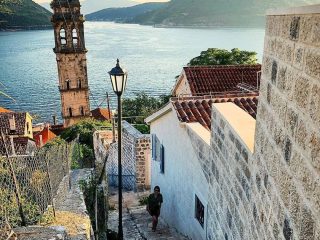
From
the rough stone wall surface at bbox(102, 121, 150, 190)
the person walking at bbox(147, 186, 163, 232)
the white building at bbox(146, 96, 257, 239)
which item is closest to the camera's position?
the white building at bbox(146, 96, 257, 239)

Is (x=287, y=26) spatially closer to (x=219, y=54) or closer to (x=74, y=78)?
(x=219, y=54)

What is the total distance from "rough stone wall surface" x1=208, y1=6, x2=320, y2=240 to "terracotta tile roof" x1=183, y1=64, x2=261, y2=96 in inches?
488

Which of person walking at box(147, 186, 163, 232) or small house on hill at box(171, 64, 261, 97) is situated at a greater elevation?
small house on hill at box(171, 64, 261, 97)

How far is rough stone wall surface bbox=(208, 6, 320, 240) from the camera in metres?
1.92

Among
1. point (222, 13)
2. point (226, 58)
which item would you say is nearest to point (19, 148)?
point (226, 58)

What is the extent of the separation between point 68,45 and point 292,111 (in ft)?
115

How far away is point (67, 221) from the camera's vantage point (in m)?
5.68

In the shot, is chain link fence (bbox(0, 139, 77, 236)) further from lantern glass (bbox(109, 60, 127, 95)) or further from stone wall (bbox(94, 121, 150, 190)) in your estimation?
stone wall (bbox(94, 121, 150, 190))

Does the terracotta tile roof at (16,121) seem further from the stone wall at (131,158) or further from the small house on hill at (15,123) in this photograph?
the stone wall at (131,158)

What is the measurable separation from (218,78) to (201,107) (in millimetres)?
7120

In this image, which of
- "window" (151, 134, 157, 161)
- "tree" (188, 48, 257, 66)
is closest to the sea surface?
"tree" (188, 48, 257, 66)

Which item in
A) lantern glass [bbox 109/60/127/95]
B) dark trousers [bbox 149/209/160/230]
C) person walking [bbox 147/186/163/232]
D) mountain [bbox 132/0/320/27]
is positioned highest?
mountain [bbox 132/0/320/27]

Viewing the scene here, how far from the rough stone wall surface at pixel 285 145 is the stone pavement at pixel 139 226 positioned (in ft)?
18.3

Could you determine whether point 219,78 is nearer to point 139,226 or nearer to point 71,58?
point 139,226
